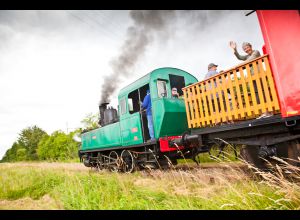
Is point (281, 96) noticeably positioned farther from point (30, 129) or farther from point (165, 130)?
point (30, 129)

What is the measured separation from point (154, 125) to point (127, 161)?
2.06 metres

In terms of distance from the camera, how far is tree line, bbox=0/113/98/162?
1162 inches

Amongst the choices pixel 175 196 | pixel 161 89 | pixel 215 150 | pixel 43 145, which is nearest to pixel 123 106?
pixel 161 89

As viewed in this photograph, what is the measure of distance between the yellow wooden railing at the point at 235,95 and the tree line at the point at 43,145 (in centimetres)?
2074

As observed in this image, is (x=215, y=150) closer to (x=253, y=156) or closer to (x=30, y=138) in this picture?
(x=253, y=156)

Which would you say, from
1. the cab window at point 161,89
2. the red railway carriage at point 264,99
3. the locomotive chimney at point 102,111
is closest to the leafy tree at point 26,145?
the locomotive chimney at point 102,111

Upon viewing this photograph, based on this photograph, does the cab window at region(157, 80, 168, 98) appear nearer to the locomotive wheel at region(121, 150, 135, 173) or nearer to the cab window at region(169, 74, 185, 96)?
the cab window at region(169, 74, 185, 96)

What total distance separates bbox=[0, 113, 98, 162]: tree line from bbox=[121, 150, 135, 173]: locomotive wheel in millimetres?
16711

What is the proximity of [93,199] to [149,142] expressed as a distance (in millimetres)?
2822

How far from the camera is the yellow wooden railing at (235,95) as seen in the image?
11.9ft

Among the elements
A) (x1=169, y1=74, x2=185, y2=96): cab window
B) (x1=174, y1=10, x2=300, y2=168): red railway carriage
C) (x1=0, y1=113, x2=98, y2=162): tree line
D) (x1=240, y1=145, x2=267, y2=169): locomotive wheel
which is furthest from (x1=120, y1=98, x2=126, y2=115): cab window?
(x1=0, y1=113, x2=98, y2=162): tree line

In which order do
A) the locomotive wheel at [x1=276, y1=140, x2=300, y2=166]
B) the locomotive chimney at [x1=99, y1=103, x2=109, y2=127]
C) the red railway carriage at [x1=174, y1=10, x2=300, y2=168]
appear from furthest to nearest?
the locomotive chimney at [x1=99, y1=103, x2=109, y2=127], the locomotive wheel at [x1=276, y1=140, x2=300, y2=166], the red railway carriage at [x1=174, y1=10, x2=300, y2=168]

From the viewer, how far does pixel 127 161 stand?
768cm

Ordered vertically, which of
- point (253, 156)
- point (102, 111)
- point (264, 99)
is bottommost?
point (253, 156)
